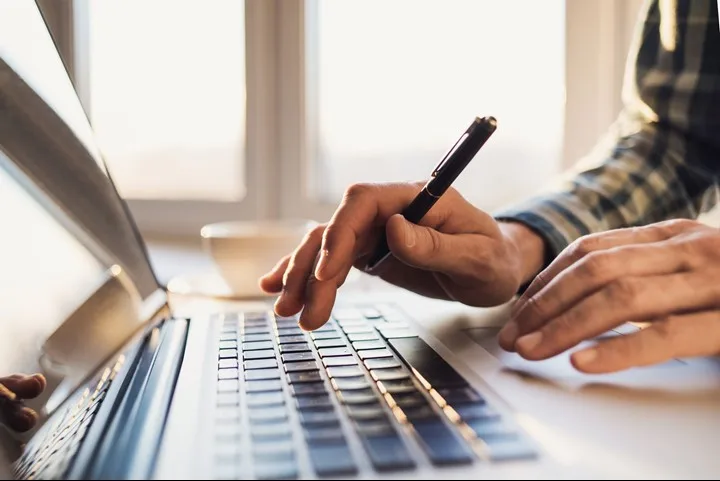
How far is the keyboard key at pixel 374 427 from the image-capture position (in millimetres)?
308

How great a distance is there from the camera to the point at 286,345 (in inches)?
19.5

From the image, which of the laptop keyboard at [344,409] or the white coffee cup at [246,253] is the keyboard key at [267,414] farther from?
the white coffee cup at [246,253]

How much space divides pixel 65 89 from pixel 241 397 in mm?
366

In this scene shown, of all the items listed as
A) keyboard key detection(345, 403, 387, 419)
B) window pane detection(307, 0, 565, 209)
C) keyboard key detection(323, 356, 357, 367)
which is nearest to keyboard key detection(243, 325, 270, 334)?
keyboard key detection(323, 356, 357, 367)

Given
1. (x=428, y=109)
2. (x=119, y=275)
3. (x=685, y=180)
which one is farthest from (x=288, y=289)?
(x=428, y=109)

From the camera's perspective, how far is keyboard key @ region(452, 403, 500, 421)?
0.32 meters

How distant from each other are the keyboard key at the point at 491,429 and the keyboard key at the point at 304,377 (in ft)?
0.37

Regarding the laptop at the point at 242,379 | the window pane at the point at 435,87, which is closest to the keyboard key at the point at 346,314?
the laptop at the point at 242,379

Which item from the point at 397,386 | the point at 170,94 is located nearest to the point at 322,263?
the point at 397,386

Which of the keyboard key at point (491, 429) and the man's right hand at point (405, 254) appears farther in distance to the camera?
the man's right hand at point (405, 254)

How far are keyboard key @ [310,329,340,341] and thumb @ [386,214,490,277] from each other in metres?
0.07

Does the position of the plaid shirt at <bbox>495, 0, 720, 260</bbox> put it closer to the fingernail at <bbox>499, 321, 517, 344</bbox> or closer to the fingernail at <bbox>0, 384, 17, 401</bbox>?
the fingernail at <bbox>499, 321, 517, 344</bbox>

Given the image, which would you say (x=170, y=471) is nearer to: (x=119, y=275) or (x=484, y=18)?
(x=119, y=275)

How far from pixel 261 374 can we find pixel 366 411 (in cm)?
10
